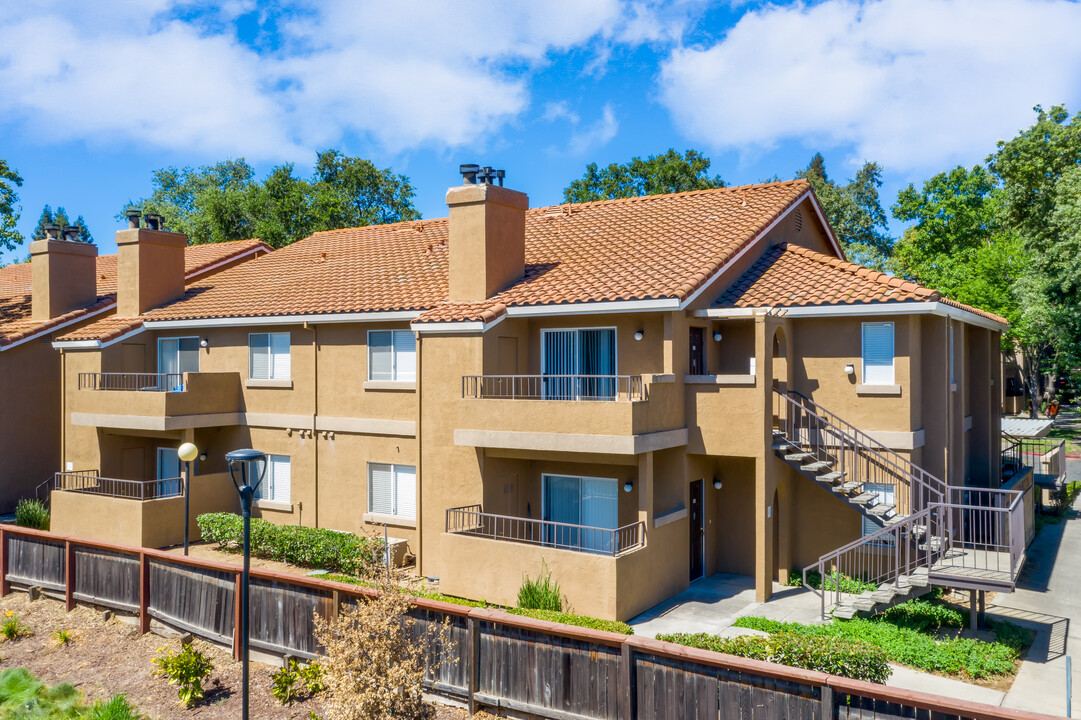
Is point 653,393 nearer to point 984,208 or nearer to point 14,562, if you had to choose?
point 14,562

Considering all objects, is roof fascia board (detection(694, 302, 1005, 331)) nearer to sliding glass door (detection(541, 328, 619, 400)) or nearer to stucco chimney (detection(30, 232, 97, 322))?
sliding glass door (detection(541, 328, 619, 400))

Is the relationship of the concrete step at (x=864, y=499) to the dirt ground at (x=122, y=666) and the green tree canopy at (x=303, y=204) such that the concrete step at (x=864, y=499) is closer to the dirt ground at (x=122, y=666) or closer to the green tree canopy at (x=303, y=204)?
the dirt ground at (x=122, y=666)

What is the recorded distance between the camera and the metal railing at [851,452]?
16562 mm

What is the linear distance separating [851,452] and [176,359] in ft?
63.9

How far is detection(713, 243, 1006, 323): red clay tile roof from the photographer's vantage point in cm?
1636

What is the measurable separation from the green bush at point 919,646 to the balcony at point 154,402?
50.3 ft

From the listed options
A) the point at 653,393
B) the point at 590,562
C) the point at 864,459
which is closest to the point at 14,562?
the point at 590,562

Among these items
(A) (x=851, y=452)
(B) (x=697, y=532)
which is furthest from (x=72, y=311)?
(A) (x=851, y=452)

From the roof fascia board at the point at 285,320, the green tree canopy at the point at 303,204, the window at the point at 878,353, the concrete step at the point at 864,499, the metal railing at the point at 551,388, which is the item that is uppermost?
the green tree canopy at the point at 303,204

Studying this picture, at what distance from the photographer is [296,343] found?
21.7 m

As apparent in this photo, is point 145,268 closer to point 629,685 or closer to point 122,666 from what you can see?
point 122,666

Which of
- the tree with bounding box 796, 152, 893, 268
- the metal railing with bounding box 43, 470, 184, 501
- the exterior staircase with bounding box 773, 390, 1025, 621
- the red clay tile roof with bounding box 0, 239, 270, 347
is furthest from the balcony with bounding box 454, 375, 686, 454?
the tree with bounding box 796, 152, 893, 268

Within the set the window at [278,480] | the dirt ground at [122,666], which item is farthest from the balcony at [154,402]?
the dirt ground at [122,666]

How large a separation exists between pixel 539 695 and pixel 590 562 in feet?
14.2
